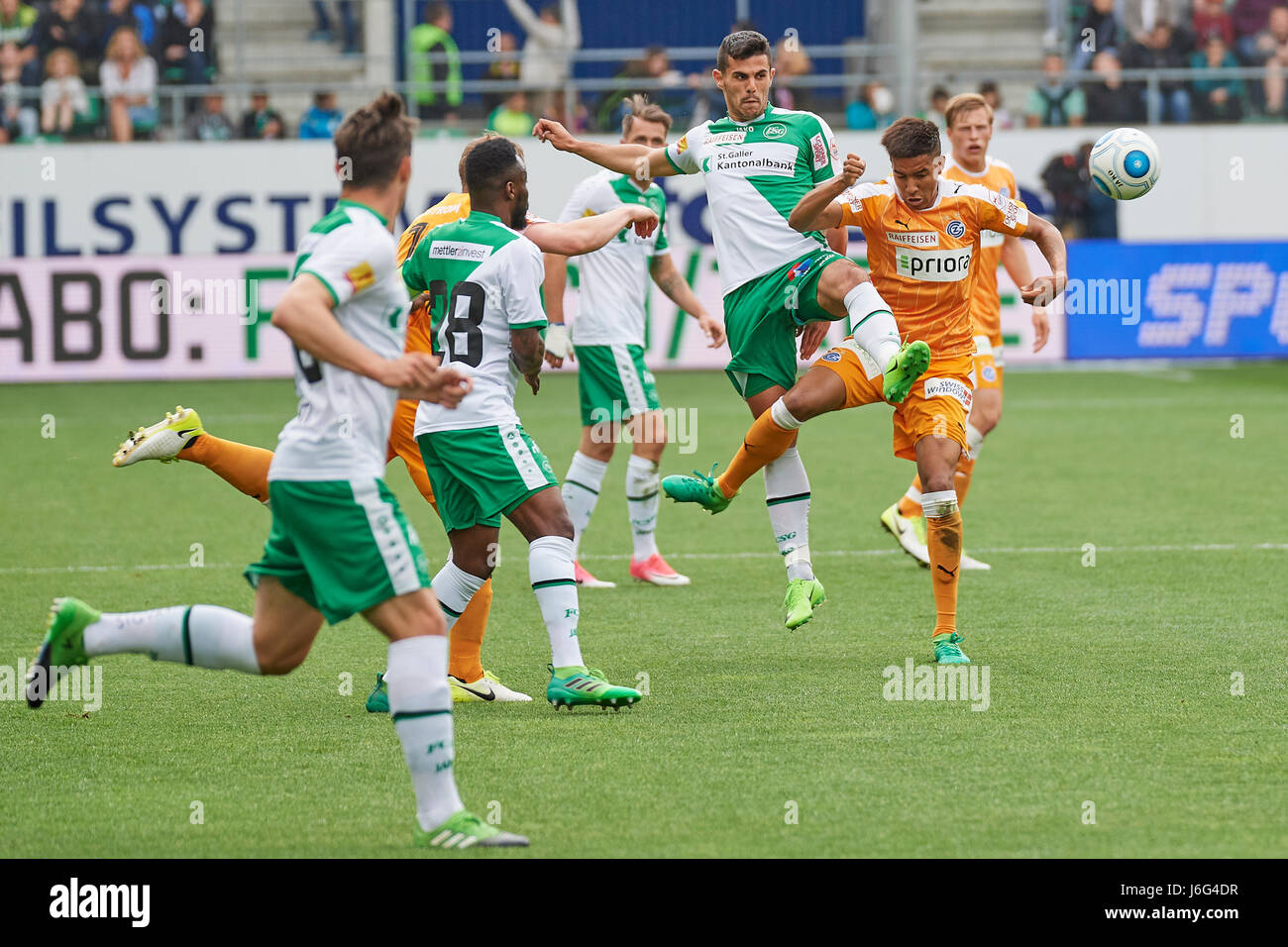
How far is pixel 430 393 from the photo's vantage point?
4508 mm

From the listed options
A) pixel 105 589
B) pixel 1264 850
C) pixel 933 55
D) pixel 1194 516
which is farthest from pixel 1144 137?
pixel 933 55

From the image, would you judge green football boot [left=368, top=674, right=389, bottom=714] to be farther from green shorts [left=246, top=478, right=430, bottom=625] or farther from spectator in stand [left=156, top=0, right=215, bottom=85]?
spectator in stand [left=156, top=0, right=215, bottom=85]

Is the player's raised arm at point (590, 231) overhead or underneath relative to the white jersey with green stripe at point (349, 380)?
overhead

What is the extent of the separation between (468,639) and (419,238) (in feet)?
5.00

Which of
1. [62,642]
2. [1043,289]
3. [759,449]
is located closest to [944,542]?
[759,449]

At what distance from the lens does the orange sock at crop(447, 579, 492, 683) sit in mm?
6551

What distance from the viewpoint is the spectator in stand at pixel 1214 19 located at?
23.0m

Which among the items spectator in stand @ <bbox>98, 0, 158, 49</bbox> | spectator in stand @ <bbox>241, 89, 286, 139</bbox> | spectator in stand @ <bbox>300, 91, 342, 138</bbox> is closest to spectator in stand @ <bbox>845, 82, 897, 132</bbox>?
spectator in stand @ <bbox>300, 91, 342, 138</bbox>

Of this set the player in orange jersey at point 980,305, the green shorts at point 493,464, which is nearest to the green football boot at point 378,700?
the green shorts at point 493,464

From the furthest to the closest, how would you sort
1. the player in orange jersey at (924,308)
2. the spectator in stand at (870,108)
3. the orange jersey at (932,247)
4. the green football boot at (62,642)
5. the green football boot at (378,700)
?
the spectator in stand at (870,108) → the orange jersey at (932,247) → the player in orange jersey at (924,308) → the green football boot at (378,700) → the green football boot at (62,642)

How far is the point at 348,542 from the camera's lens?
15.0ft

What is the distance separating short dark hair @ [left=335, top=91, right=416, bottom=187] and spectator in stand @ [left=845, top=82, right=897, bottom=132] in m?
17.7

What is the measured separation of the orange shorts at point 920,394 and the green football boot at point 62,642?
350 cm

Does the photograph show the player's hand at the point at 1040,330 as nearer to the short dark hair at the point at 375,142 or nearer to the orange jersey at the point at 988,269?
the orange jersey at the point at 988,269
